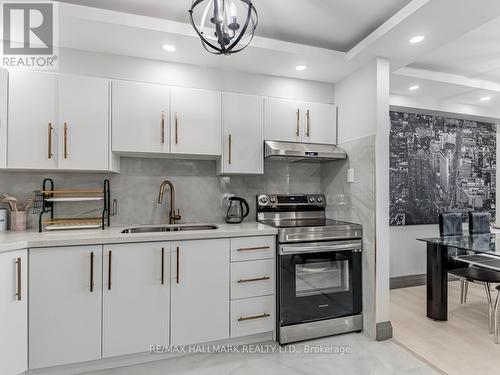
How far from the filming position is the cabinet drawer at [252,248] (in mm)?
2186

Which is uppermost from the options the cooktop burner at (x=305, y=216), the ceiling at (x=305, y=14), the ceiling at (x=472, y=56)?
the ceiling at (x=472, y=56)

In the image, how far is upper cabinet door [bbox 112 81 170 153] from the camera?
2246 millimetres

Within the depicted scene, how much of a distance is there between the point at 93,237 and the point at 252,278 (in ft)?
3.99

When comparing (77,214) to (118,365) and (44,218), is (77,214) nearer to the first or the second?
(44,218)

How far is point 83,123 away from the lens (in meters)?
2.17

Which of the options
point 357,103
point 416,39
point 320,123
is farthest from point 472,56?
point 320,123

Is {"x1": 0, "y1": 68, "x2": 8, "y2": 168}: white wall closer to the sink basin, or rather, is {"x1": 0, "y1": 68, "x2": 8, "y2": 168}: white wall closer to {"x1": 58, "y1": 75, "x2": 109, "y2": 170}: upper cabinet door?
{"x1": 58, "y1": 75, "x2": 109, "y2": 170}: upper cabinet door

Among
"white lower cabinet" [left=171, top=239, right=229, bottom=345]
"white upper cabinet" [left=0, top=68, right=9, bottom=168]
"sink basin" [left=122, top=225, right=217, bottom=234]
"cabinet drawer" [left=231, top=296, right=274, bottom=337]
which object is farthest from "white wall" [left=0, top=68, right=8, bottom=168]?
"cabinet drawer" [left=231, top=296, right=274, bottom=337]

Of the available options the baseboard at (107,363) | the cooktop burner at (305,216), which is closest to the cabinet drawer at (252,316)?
the baseboard at (107,363)

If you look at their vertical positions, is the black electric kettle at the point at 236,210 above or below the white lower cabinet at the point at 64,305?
above

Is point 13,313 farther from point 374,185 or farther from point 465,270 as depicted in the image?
point 465,270

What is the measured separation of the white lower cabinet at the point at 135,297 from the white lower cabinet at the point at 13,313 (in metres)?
0.46

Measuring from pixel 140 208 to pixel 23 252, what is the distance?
0.95 meters

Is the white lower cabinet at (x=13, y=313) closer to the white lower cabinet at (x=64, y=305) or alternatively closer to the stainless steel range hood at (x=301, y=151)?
the white lower cabinet at (x=64, y=305)
